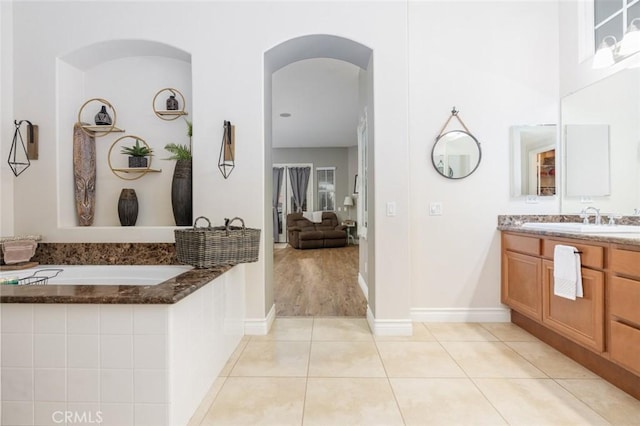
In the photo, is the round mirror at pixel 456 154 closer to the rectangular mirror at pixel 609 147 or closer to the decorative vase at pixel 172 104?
the rectangular mirror at pixel 609 147

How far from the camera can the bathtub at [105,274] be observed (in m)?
2.32

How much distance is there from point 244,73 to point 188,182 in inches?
39.5

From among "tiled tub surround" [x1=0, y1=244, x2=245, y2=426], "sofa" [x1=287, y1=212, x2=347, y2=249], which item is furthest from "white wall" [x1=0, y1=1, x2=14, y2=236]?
"sofa" [x1=287, y1=212, x2=347, y2=249]

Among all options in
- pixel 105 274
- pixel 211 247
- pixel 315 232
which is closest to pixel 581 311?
pixel 211 247

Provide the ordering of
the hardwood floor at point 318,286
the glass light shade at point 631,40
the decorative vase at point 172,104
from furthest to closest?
the hardwood floor at point 318,286 < the decorative vase at point 172,104 < the glass light shade at point 631,40

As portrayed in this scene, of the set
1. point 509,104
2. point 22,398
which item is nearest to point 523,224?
point 509,104

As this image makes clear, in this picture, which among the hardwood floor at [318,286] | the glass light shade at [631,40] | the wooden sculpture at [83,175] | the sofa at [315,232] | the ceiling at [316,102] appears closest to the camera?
the glass light shade at [631,40]

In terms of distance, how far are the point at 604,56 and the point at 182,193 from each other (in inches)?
137

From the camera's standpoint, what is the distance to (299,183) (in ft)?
30.9

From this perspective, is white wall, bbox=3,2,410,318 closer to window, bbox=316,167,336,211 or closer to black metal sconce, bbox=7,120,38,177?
black metal sconce, bbox=7,120,38,177

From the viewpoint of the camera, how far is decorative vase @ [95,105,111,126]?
2705 mm

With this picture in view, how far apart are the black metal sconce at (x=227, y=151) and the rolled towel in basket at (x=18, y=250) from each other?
62.2 inches

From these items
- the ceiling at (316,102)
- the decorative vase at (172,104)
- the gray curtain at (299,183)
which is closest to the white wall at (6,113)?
the decorative vase at (172,104)

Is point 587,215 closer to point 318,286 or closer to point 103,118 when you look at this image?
point 318,286
